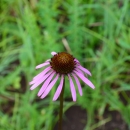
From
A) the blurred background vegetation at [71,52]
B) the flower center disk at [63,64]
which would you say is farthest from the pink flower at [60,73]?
the blurred background vegetation at [71,52]

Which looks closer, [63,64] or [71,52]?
[63,64]

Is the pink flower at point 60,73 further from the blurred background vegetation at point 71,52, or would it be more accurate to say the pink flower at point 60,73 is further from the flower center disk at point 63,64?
the blurred background vegetation at point 71,52

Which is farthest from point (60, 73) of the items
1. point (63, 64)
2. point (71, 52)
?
point (71, 52)

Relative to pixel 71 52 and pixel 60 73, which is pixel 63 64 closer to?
Answer: pixel 60 73

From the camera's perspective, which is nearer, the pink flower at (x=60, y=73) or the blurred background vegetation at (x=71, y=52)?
the pink flower at (x=60, y=73)

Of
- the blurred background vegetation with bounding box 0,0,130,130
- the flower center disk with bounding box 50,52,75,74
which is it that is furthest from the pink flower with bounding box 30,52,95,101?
the blurred background vegetation with bounding box 0,0,130,130

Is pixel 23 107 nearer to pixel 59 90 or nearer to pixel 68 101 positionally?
pixel 68 101
